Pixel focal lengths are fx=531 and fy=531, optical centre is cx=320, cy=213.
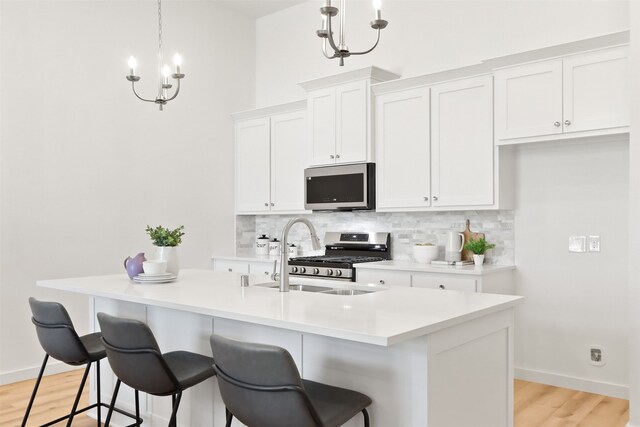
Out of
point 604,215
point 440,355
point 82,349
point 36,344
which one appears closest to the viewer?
point 440,355

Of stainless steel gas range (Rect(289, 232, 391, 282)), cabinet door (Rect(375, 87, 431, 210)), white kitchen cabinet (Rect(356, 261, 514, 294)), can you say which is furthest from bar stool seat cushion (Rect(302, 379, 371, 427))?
cabinet door (Rect(375, 87, 431, 210))

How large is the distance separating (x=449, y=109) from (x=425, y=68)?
70cm

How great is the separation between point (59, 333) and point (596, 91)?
347 cm

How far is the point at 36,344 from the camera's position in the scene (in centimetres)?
428

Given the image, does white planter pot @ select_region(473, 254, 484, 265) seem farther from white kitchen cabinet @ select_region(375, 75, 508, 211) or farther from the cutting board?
white kitchen cabinet @ select_region(375, 75, 508, 211)

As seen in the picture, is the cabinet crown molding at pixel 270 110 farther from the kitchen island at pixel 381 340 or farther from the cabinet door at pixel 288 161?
the kitchen island at pixel 381 340

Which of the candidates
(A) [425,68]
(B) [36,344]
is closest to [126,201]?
(B) [36,344]

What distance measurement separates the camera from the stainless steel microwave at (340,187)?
15.4 ft

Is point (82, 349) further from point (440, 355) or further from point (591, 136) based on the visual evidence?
point (591, 136)

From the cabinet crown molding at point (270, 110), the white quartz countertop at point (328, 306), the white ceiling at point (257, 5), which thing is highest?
the white ceiling at point (257, 5)

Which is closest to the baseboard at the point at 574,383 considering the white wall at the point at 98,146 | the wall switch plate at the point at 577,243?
the wall switch plate at the point at 577,243

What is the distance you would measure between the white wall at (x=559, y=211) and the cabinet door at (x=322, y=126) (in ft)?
2.86

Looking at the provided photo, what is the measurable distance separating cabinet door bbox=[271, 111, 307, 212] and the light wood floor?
250 centimetres

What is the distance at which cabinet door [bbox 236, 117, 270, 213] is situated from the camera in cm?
567
